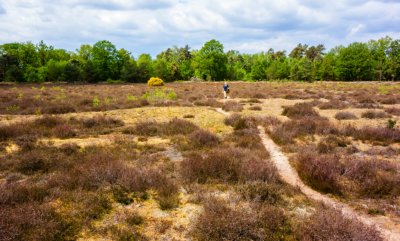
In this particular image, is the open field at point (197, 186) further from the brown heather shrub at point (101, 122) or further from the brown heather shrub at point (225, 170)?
the brown heather shrub at point (101, 122)

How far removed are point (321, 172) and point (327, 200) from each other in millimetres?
964

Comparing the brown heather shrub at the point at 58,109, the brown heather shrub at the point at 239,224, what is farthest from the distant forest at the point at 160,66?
the brown heather shrub at the point at 239,224

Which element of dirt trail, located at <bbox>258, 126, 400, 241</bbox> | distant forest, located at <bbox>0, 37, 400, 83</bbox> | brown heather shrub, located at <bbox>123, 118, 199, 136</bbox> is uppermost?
distant forest, located at <bbox>0, 37, 400, 83</bbox>

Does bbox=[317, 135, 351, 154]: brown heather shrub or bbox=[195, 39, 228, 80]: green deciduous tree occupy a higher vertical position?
bbox=[195, 39, 228, 80]: green deciduous tree

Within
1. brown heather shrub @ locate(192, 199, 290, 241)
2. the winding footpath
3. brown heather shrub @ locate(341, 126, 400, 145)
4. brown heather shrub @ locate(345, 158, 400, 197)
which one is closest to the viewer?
A: brown heather shrub @ locate(192, 199, 290, 241)

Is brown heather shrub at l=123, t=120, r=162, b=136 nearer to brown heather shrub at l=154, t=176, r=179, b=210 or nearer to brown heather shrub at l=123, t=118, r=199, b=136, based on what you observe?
brown heather shrub at l=123, t=118, r=199, b=136

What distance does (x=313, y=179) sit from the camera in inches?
300

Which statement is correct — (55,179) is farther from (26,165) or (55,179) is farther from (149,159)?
(149,159)

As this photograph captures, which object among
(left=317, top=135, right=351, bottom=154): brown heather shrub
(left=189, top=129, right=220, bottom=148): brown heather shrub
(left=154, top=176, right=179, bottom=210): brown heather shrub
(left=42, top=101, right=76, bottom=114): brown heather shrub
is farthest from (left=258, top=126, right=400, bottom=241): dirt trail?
(left=42, top=101, right=76, bottom=114): brown heather shrub

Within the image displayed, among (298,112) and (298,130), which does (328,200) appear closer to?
(298,130)

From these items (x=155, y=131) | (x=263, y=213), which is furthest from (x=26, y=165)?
(x=263, y=213)

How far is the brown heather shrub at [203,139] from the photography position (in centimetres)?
1132

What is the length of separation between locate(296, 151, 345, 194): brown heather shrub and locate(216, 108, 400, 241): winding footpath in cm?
21

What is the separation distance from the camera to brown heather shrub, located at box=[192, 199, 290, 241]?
509 cm
